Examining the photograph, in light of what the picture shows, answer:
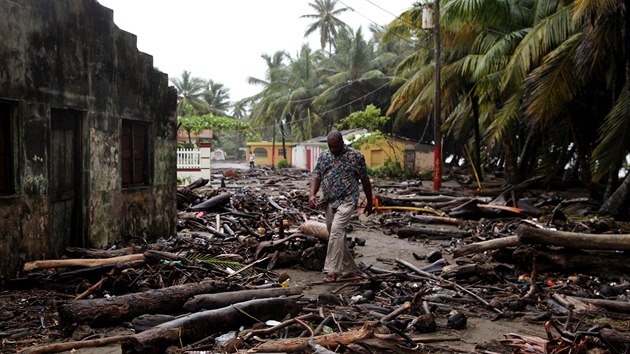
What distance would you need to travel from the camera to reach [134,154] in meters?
9.71

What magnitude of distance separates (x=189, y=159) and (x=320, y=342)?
20276 millimetres

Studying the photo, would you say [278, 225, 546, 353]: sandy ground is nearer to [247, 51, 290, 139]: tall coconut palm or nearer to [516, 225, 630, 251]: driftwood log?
[516, 225, 630, 251]: driftwood log

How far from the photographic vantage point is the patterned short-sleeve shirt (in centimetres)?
739

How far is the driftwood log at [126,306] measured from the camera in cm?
519

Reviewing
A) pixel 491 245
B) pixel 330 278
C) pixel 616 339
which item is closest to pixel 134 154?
pixel 330 278

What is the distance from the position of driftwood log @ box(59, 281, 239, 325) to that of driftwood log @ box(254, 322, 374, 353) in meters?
1.53

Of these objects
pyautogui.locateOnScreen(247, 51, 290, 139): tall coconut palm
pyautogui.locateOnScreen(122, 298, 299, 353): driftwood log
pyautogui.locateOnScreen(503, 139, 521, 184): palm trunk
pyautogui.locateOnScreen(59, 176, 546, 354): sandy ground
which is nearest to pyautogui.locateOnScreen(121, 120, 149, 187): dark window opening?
pyautogui.locateOnScreen(59, 176, 546, 354): sandy ground

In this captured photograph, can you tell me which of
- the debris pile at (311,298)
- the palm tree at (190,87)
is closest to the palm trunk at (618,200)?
the debris pile at (311,298)

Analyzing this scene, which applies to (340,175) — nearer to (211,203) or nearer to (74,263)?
(74,263)

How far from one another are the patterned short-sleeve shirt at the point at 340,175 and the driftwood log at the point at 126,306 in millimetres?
2315

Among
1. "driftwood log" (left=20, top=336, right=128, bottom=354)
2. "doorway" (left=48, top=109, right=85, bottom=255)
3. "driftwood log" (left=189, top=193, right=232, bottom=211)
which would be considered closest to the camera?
"driftwood log" (left=20, top=336, right=128, bottom=354)

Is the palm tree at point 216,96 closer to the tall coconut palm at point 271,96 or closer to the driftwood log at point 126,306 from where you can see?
the tall coconut palm at point 271,96

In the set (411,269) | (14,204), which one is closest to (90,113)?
(14,204)

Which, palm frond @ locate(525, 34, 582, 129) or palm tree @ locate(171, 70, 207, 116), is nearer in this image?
palm frond @ locate(525, 34, 582, 129)
